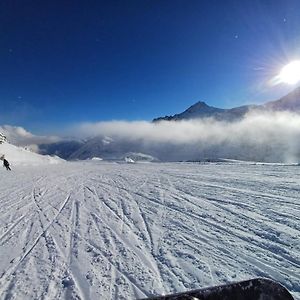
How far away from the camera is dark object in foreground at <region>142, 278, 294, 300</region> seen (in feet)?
9.26

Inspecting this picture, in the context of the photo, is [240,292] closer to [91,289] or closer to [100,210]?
[91,289]

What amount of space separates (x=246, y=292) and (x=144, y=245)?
350 cm

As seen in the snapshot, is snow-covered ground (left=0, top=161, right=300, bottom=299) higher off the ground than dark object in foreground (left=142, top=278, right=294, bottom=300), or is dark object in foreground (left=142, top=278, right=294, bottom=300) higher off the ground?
dark object in foreground (left=142, top=278, right=294, bottom=300)

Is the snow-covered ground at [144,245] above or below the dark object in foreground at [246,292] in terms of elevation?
below

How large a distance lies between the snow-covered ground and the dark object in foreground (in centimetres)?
145

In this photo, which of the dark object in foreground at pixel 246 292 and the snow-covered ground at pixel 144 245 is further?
the snow-covered ground at pixel 144 245

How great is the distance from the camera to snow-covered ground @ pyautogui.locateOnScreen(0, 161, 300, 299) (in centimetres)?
459

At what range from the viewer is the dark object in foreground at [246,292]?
2823 mm

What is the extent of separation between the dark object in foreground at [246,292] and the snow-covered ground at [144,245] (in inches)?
57.0

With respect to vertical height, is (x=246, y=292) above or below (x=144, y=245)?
above

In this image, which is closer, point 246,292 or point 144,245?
point 246,292

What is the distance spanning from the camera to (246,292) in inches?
115

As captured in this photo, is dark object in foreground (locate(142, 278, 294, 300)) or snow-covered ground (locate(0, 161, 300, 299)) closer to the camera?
dark object in foreground (locate(142, 278, 294, 300))

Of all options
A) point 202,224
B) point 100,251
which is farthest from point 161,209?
point 100,251
